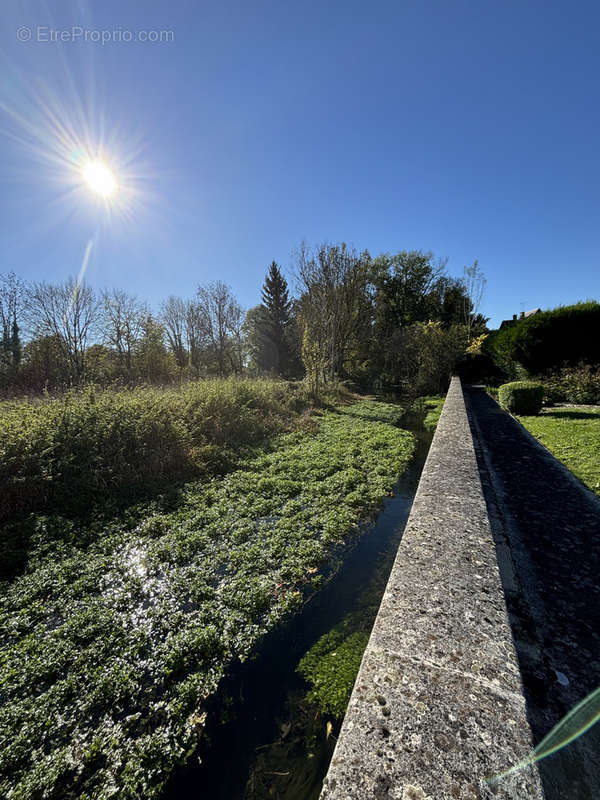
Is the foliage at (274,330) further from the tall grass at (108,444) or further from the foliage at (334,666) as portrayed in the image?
the foliage at (334,666)

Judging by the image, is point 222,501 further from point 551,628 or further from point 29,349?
point 29,349

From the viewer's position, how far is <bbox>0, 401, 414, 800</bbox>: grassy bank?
1.83 metres

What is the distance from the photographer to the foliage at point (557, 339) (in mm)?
11945

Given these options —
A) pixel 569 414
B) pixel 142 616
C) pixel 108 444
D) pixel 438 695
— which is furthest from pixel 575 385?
pixel 108 444

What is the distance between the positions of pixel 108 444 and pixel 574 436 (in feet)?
31.0

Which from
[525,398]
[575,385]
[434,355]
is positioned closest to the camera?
[525,398]

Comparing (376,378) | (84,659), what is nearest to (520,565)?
(84,659)

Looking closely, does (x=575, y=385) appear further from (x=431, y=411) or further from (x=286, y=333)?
(x=286, y=333)

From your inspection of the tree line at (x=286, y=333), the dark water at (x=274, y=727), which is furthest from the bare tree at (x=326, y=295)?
the dark water at (x=274, y=727)

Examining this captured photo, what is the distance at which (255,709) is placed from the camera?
82.4 inches

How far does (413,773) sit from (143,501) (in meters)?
5.17

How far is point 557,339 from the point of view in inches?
496

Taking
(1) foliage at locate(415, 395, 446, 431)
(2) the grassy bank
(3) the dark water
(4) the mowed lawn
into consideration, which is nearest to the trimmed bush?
(4) the mowed lawn

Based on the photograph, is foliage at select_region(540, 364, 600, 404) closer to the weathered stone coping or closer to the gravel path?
the gravel path
